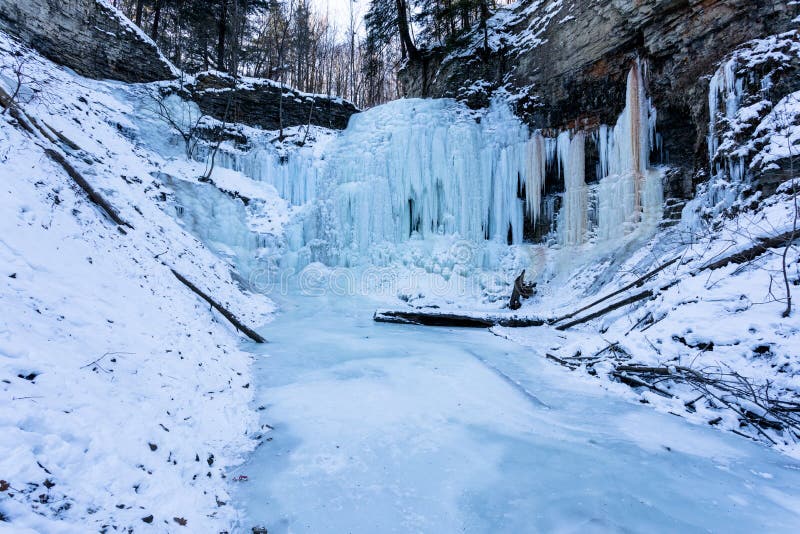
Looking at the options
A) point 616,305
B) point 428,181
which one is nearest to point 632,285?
point 616,305

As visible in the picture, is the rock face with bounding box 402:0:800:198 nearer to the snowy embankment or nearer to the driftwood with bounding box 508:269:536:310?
the driftwood with bounding box 508:269:536:310

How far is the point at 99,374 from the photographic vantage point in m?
2.35

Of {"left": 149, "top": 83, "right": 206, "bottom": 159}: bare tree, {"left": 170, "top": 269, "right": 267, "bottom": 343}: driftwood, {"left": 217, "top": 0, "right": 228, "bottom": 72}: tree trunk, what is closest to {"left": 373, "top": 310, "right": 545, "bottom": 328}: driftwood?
{"left": 170, "top": 269, "right": 267, "bottom": 343}: driftwood

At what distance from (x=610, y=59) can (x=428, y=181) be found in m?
6.64

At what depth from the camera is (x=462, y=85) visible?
50.1 feet

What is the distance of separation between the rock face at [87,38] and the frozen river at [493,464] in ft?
44.0

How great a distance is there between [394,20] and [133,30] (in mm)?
10872

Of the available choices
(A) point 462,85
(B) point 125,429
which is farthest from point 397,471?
(A) point 462,85

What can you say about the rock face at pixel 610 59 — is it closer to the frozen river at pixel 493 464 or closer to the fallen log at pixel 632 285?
the fallen log at pixel 632 285

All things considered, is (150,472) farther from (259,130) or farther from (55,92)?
(259,130)

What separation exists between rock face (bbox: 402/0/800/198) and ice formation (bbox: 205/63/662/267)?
1.09 metres

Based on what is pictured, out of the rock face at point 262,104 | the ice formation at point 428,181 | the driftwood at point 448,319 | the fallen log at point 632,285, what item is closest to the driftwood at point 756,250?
the fallen log at point 632,285

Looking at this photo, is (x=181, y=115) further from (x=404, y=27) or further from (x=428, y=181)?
(x=404, y=27)

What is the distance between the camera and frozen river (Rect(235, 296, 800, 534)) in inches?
82.2
